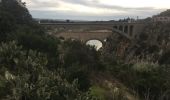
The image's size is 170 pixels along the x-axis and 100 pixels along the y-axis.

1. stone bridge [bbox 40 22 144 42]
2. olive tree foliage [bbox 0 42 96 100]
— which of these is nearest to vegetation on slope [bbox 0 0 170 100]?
olive tree foliage [bbox 0 42 96 100]

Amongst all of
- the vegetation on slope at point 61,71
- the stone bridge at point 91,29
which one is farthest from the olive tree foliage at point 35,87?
the stone bridge at point 91,29

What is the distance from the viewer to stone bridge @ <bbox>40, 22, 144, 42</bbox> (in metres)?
73.8

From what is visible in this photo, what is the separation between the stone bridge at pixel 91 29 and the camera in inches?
2907

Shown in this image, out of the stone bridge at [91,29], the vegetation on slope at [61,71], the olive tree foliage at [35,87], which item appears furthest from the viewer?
the stone bridge at [91,29]

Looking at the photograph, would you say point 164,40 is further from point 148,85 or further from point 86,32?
point 148,85

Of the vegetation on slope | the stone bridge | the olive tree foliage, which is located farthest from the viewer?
the stone bridge

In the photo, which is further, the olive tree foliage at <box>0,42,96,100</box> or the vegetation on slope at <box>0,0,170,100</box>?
the vegetation on slope at <box>0,0,170,100</box>

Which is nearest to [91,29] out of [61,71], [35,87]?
[61,71]

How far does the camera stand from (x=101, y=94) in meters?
36.9

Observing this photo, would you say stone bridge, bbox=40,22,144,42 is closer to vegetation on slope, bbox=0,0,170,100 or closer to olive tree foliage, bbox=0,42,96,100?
vegetation on slope, bbox=0,0,170,100

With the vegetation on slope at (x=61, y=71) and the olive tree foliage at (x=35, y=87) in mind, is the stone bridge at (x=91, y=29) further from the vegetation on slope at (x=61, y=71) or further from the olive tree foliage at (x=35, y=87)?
the olive tree foliage at (x=35, y=87)

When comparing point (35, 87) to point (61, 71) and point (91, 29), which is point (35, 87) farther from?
point (91, 29)

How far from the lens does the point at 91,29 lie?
81.1 meters

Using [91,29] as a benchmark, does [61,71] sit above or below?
above
